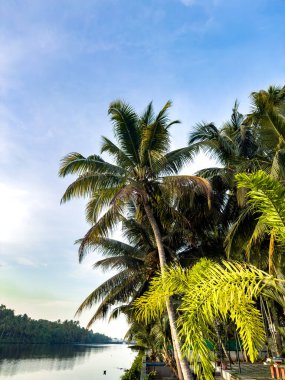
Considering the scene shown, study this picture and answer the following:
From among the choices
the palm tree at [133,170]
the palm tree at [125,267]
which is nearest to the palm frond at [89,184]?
the palm tree at [133,170]

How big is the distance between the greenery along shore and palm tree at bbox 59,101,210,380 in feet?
0.12

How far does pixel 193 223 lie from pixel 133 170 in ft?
15.1

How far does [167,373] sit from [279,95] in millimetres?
19114

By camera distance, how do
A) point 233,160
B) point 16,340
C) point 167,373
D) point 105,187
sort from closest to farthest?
point 105,187 < point 233,160 < point 167,373 < point 16,340

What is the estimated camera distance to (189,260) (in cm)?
1320

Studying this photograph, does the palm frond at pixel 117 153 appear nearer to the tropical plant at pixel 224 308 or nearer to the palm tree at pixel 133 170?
the palm tree at pixel 133 170

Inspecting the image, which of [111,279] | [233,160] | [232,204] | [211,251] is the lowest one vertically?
[111,279]

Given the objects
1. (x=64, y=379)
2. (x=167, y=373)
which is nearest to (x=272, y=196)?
(x=167, y=373)

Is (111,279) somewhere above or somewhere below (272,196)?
above

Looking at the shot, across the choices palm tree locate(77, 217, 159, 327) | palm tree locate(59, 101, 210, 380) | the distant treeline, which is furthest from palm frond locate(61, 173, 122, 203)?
the distant treeline

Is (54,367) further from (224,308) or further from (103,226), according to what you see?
(224,308)

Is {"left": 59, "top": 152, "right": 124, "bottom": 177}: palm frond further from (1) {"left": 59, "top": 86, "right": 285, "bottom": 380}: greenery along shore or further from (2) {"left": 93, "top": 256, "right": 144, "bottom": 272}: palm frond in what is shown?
(2) {"left": 93, "top": 256, "right": 144, "bottom": 272}: palm frond

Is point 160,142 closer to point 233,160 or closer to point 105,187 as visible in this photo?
point 105,187

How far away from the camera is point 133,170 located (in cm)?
991
